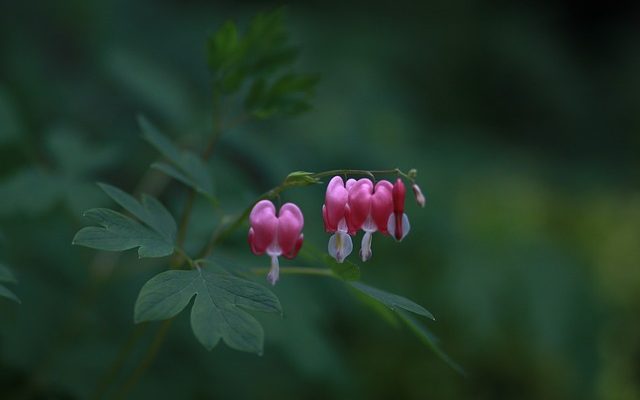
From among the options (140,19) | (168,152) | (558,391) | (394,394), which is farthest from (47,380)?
(140,19)

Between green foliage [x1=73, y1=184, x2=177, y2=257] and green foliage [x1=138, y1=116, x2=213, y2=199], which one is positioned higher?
green foliage [x1=138, y1=116, x2=213, y2=199]

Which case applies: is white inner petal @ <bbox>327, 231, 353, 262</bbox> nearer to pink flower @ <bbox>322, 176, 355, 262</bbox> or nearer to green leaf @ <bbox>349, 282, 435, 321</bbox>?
pink flower @ <bbox>322, 176, 355, 262</bbox>

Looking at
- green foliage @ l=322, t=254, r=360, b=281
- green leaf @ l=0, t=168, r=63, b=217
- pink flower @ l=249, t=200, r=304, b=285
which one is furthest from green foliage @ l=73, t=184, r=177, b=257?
green leaf @ l=0, t=168, r=63, b=217

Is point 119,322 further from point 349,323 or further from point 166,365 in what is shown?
point 349,323

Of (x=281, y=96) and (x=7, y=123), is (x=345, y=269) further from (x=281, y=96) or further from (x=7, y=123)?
(x=7, y=123)

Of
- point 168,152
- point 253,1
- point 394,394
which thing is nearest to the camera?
point 168,152

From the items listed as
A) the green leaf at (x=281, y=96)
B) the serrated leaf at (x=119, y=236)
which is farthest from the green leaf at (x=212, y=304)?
the green leaf at (x=281, y=96)

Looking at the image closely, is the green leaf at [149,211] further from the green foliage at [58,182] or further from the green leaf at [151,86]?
the green leaf at [151,86]
